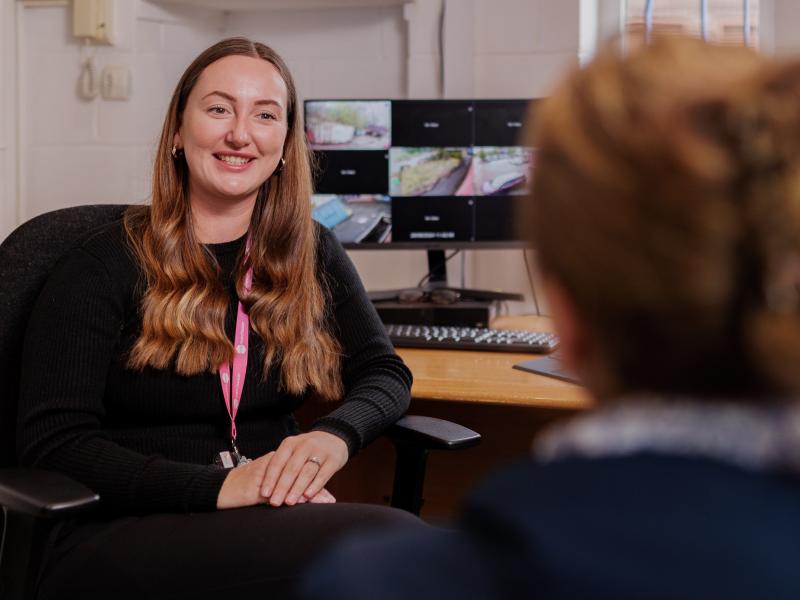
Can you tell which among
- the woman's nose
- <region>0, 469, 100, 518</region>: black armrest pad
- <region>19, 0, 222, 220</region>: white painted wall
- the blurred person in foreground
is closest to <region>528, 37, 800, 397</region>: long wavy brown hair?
the blurred person in foreground

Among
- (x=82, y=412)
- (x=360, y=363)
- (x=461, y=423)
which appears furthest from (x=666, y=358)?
(x=461, y=423)

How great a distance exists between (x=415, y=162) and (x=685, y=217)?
1.79m

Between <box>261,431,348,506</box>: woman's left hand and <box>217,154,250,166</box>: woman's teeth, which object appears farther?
<box>217,154,250,166</box>: woman's teeth

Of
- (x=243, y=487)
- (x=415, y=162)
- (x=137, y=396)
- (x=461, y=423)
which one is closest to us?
(x=243, y=487)

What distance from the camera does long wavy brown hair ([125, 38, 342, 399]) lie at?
5.06 feet

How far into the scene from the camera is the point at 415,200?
7.48 ft

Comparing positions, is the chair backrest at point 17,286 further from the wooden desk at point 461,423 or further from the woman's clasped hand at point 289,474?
the wooden desk at point 461,423

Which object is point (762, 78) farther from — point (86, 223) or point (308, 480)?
point (86, 223)

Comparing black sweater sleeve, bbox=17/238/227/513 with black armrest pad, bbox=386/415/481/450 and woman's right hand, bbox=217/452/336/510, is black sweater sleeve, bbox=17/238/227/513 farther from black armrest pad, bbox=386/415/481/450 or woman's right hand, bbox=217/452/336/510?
black armrest pad, bbox=386/415/481/450

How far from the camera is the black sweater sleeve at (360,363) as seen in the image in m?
1.58

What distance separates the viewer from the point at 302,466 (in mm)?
1459

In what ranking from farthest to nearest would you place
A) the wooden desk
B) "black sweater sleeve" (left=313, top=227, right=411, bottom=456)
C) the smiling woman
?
the wooden desk, "black sweater sleeve" (left=313, top=227, right=411, bottom=456), the smiling woman

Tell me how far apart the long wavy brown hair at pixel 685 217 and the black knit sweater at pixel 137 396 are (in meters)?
0.95

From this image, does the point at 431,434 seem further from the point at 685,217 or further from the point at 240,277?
the point at 685,217
